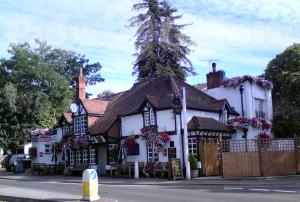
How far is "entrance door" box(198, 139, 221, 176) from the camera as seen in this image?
1194 inches

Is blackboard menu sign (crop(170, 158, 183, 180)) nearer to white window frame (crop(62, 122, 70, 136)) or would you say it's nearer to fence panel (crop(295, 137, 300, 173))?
fence panel (crop(295, 137, 300, 173))

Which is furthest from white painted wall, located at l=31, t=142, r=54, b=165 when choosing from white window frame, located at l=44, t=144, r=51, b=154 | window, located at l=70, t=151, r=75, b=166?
window, located at l=70, t=151, r=75, b=166

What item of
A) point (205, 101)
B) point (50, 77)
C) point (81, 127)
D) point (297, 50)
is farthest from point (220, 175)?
point (50, 77)

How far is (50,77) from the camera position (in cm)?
6197

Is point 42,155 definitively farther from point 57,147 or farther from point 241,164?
point 241,164

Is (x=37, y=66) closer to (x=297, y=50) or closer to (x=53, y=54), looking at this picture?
(x=53, y=54)

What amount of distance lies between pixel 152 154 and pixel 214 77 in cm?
1063

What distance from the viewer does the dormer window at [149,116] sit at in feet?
111

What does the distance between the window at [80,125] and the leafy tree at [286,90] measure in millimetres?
15034

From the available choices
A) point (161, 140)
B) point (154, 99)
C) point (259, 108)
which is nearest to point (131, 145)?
point (161, 140)

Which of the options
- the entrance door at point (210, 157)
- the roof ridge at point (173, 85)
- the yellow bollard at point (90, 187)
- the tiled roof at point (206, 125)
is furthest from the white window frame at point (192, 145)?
the yellow bollard at point (90, 187)

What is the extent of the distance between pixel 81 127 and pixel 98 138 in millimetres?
3138

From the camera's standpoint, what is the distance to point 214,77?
40.9 meters

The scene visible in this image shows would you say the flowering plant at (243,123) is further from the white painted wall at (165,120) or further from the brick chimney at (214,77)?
the white painted wall at (165,120)
